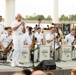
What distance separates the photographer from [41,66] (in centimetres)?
720

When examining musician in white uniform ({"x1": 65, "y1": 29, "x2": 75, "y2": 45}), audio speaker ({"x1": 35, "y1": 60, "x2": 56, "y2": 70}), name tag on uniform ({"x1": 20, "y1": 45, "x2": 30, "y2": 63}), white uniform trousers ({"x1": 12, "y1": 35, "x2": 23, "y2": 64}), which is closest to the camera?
audio speaker ({"x1": 35, "y1": 60, "x2": 56, "y2": 70})

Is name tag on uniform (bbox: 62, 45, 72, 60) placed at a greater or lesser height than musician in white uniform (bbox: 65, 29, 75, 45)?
lesser

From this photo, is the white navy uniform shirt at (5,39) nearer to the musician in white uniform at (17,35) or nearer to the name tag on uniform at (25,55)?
the name tag on uniform at (25,55)

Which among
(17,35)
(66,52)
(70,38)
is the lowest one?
(66,52)

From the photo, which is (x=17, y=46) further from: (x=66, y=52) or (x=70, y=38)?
(x=70, y=38)

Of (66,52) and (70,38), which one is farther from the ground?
(70,38)

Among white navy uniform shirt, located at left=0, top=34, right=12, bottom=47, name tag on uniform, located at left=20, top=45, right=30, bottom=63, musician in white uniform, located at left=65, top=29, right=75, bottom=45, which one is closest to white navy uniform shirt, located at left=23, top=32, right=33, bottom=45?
name tag on uniform, located at left=20, top=45, right=30, bottom=63

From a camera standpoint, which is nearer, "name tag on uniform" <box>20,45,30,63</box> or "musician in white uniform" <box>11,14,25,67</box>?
"musician in white uniform" <box>11,14,25,67</box>

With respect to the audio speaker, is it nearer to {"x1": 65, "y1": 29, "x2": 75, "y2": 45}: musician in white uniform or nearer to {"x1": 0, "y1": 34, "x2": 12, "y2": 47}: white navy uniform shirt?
{"x1": 0, "y1": 34, "x2": 12, "y2": 47}: white navy uniform shirt

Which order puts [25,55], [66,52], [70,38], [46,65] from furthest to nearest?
[70,38], [66,52], [25,55], [46,65]

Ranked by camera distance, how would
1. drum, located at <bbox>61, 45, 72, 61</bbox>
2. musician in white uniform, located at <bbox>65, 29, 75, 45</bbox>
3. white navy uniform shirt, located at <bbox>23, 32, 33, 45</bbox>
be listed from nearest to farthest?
white navy uniform shirt, located at <bbox>23, 32, 33, 45</bbox> → drum, located at <bbox>61, 45, 72, 61</bbox> → musician in white uniform, located at <bbox>65, 29, 75, 45</bbox>

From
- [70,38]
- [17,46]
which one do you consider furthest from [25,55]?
[70,38]

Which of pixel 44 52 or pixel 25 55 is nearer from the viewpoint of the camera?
pixel 25 55

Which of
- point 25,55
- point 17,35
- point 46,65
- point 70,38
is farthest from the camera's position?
point 70,38
